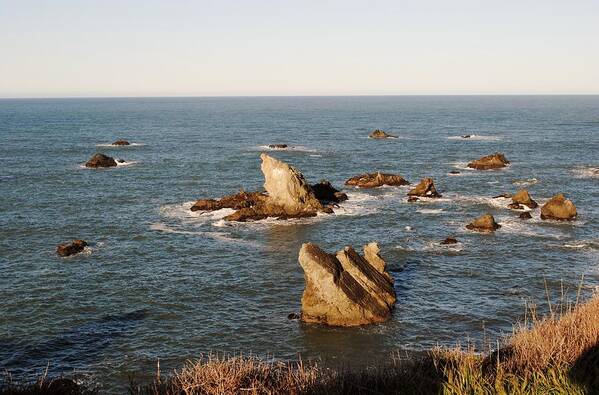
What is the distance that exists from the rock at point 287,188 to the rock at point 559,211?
1016 inches

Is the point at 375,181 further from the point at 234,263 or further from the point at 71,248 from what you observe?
the point at 71,248

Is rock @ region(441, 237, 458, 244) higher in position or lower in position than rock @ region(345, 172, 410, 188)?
lower

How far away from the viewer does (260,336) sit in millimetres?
37312

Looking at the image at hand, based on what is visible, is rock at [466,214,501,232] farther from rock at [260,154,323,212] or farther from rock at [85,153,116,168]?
rock at [85,153,116,168]

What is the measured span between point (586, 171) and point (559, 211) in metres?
39.2

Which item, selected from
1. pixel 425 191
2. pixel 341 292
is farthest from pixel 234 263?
pixel 425 191

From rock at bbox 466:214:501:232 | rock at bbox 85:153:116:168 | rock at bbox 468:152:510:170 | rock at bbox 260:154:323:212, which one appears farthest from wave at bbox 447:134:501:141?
rock at bbox 466:214:501:232

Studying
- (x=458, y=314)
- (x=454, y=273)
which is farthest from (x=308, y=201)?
(x=458, y=314)

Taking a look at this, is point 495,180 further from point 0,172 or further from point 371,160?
point 0,172

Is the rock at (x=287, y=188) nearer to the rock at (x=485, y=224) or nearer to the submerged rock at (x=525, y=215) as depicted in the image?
the rock at (x=485, y=224)

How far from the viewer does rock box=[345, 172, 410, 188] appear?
3413 inches

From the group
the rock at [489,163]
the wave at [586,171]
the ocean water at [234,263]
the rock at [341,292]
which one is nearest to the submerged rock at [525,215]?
the ocean water at [234,263]

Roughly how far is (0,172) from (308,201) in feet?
201

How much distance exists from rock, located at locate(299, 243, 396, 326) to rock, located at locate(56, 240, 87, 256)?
25.6 meters
